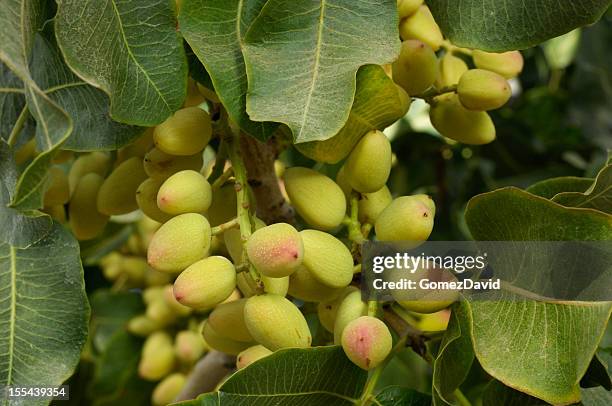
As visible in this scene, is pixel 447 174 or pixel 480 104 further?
pixel 447 174

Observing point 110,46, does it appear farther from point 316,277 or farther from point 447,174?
point 447,174

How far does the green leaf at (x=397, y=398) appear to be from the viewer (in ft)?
2.28

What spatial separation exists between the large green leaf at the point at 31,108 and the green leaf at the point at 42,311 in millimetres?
91

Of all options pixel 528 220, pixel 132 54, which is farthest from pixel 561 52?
pixel 132 54

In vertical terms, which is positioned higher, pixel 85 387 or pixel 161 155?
pixel 161 155

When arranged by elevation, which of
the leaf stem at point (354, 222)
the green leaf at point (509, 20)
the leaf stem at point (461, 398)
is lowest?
the leaf stem at point (461, 398)

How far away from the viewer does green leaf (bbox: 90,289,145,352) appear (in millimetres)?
1276

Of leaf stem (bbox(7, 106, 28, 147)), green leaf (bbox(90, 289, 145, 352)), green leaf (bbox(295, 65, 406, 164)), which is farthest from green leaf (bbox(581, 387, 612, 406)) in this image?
green leaf (bbox(90, 289, 145, 352))

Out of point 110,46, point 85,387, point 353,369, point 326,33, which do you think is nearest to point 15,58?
point 110,46

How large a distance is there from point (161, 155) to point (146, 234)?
61 centimetres

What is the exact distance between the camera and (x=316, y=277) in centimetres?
64

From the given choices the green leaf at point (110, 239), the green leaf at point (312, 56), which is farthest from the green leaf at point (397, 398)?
the green leaf at point (110, 239)

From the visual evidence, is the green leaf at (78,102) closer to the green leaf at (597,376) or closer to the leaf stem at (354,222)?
the leaf stem at (354,222)

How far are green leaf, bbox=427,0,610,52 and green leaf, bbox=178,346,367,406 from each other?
26 cm
